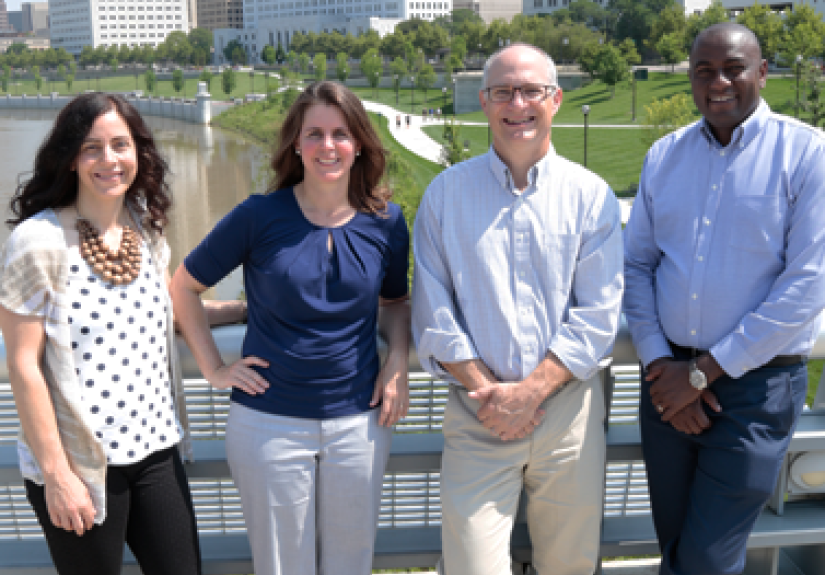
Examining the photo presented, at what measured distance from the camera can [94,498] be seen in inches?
86.2

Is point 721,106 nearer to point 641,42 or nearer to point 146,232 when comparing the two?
point 146,232

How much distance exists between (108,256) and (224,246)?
31 cm

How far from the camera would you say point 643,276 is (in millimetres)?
2592

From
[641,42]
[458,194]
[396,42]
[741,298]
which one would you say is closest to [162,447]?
[458,194]

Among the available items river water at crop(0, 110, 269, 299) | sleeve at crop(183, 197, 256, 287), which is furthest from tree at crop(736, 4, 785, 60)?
sleeve at crop(183, 197, 256, 287)

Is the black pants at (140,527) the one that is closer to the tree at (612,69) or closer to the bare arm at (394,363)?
the bare arm at (394,363)

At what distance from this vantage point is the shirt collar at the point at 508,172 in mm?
2475

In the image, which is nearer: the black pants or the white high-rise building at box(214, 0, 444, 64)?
the black pants

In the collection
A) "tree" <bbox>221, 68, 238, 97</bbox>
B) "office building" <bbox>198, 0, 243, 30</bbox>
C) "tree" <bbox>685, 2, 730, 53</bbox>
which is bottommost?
"tree" <bbox>221, 68, 238, 97</bbox>

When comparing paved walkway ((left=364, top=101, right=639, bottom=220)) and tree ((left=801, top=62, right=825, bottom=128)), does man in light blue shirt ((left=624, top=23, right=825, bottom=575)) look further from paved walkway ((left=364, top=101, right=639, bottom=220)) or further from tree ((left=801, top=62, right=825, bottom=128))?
paved walkway ((left=364, top=101, right=639, bottom=220))

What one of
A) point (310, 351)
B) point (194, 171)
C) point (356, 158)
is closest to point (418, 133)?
point (194, 171)

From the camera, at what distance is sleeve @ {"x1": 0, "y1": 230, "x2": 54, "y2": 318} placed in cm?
213

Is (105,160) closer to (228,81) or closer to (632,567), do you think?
(632,567)

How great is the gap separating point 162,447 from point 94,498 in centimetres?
21
